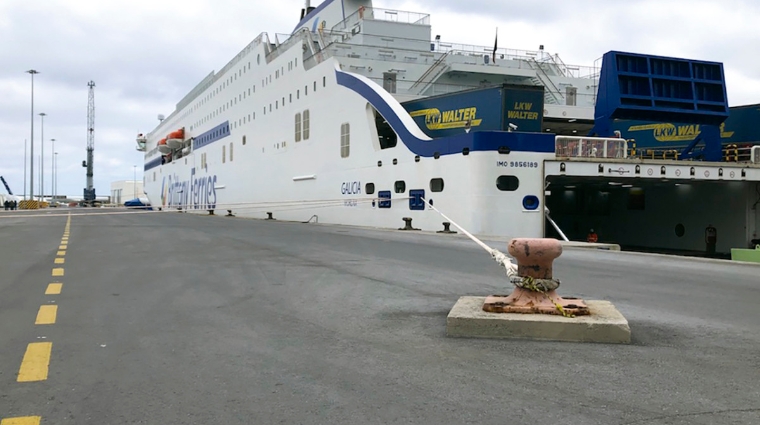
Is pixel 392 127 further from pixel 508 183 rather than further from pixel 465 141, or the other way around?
pixel 508 183

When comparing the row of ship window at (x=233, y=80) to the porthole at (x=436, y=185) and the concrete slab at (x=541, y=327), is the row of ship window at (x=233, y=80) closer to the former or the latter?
the porthole at (x=436, y=185)

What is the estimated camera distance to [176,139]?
58906mm

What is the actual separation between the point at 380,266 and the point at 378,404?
21.7ft

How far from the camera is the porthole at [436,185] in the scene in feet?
68.9

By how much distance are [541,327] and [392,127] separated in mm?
18146

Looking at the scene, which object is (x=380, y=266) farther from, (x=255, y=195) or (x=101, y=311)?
(x=255, y=195)

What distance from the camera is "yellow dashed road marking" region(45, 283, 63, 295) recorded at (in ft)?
24.3

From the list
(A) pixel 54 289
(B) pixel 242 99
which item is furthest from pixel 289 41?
(A) pixel 54 289

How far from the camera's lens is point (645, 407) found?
3.50m

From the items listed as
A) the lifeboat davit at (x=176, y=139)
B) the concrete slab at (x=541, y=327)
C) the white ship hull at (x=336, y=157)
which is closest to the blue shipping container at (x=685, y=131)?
the white ship hull at (x=336, y=157)

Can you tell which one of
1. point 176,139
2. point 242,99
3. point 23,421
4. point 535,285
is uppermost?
point 242,99

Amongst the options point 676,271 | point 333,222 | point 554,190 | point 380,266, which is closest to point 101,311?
point 380,266

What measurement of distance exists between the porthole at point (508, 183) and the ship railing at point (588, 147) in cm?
161

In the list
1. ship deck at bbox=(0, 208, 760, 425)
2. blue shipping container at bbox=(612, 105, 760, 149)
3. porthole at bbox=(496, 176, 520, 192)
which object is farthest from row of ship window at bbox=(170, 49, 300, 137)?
ship deck at bbox=(0, 208, 760, 425)
